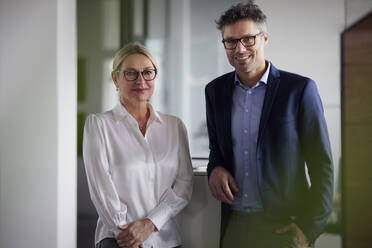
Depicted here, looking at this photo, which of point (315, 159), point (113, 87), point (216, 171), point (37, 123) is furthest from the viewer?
point (37, 123)

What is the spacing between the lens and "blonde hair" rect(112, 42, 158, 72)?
124 cm

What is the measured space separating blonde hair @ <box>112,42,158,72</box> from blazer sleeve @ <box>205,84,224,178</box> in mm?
229

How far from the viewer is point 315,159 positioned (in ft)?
3.67

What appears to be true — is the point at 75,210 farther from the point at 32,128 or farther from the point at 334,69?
the point at 334,69

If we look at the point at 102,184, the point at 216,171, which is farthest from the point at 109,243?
the point at 216,171

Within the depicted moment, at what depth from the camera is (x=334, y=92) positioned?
3.89 feet

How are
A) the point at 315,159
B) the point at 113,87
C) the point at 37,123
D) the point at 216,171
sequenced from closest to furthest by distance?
the point at 315,159 → the point at 216,171 → the point at 113,87 → the point at 37,123

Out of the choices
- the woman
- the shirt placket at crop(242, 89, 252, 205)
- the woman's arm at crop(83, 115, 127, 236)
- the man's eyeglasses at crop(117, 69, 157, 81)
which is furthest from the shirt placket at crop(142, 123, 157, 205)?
the shirt placket at crop(242, 89, 252, 205)

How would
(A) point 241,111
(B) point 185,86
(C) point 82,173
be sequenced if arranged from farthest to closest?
(C) point 82,173 < (B) point 185,86 < (A) point 241,111

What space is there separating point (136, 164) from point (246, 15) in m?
0.67

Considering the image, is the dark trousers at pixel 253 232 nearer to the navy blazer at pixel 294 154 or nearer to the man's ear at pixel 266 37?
the navy blazer at pixel 294 154

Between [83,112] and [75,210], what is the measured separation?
425 millimetres

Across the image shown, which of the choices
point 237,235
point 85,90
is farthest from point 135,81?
point 237,235

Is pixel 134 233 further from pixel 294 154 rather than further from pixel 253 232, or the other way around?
pixel 294 154
